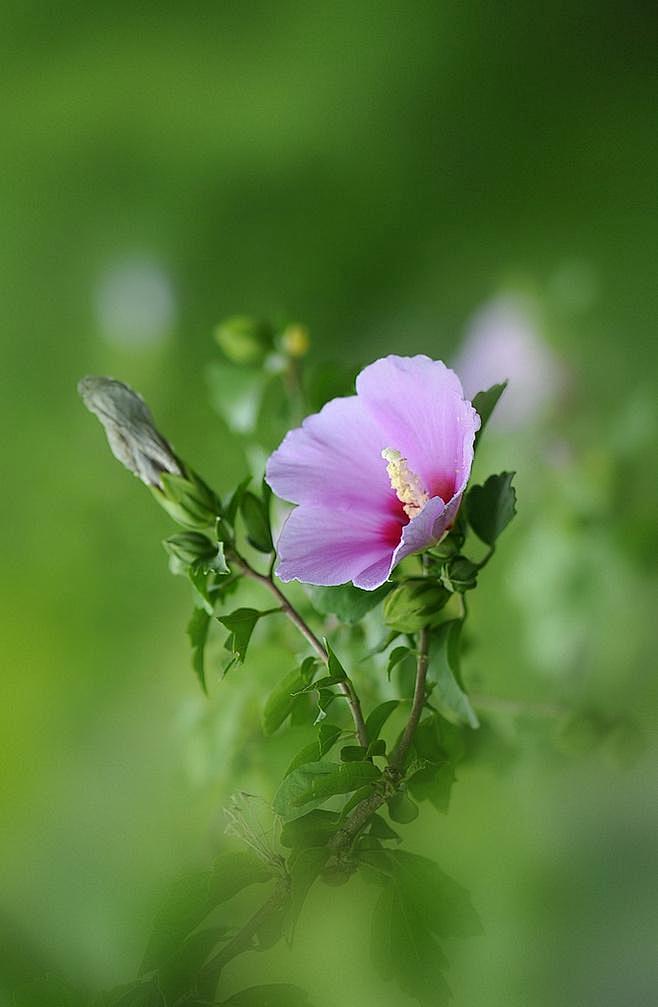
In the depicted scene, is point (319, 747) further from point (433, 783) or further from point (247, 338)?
point (247, 338)

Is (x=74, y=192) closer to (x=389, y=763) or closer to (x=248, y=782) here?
(x=248, y=782)

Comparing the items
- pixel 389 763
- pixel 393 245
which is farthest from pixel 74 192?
pixel 389 763

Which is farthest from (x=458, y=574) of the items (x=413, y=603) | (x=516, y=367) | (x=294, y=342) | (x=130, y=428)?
(x=516, y=367)

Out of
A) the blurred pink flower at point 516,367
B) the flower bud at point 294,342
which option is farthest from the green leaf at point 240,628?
the blurred pink flower at point 516,367

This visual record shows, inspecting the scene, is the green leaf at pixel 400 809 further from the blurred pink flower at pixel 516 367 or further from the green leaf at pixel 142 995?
the blurred pink flower at pixel 516 367

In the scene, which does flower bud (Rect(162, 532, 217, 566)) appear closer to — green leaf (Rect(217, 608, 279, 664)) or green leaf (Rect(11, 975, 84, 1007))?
green leaf (Rect(217, 608, 279, 664))
